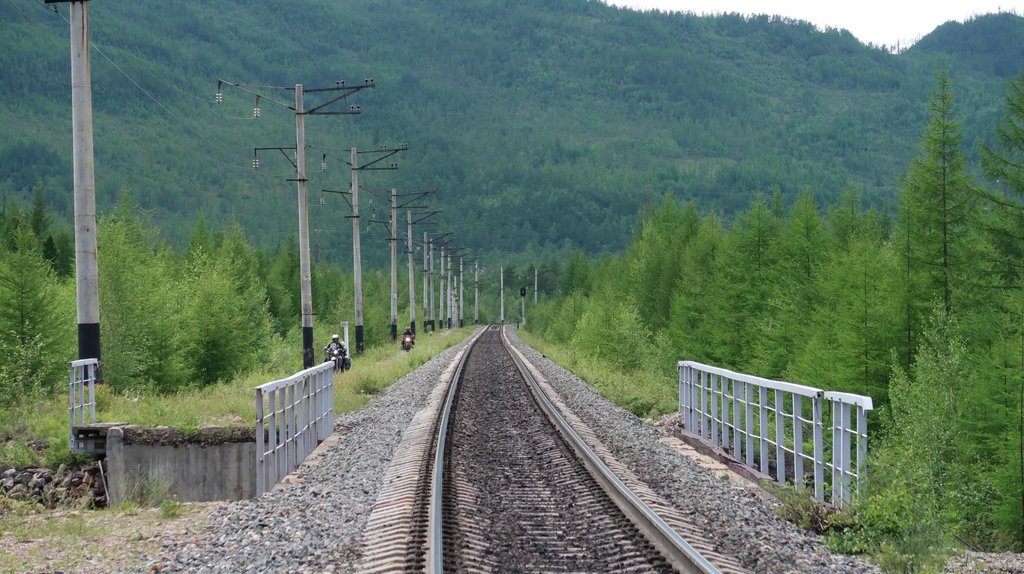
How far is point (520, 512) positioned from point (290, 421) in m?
5.62

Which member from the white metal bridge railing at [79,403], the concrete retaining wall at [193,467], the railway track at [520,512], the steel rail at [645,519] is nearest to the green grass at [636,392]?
the railway track at [520,512]

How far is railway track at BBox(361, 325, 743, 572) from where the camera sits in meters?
7.68

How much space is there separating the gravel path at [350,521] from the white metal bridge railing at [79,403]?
3.90 m

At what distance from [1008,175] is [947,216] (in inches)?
95.3

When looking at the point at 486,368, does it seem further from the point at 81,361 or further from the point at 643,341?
the point at 81,361

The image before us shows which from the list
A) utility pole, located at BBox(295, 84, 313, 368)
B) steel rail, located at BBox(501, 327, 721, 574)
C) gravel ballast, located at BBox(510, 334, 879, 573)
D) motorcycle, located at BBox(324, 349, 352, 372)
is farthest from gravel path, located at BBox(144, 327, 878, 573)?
motorcycle, located at BBox(324, 349, 352, 372)

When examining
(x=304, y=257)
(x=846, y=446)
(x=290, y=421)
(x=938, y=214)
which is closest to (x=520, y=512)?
(x=846, y=446)

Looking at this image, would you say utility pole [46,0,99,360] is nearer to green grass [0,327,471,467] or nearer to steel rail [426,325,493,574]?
green grass [0,327,471,467]

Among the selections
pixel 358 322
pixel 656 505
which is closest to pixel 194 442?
pixel 656 505

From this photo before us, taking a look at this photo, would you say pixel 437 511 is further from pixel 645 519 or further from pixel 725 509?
pixel 725 509

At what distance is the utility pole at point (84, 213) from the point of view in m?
16.8

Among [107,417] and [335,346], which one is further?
[335,346]

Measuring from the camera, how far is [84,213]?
16844mm

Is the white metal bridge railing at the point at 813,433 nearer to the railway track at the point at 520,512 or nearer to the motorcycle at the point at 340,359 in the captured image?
the railway track at the point at 520,512
